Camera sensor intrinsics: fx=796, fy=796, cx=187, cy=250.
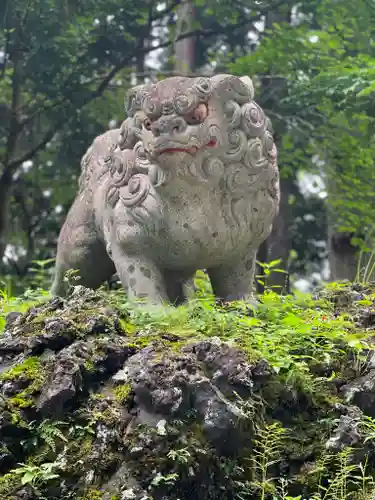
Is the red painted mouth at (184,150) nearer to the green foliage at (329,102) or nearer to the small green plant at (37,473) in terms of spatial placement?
the small green plant at (37,473)

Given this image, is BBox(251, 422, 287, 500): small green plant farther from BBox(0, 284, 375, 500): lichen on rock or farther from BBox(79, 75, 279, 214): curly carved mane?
BBox(79, 75, 279, 214): curly carved mane

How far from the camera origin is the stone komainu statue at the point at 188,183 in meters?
4.27

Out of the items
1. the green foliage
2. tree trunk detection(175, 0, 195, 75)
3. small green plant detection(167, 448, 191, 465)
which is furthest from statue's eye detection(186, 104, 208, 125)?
tree trunk detection(175, 0, 195, 75)

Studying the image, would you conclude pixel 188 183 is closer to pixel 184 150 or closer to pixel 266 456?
pixel 184 150

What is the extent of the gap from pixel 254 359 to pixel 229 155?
1.44m

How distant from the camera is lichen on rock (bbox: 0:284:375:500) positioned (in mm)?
2902

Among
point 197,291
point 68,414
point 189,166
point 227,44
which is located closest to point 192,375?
point 68,414

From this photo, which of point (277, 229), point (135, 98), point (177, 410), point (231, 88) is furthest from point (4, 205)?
point (177, 410)

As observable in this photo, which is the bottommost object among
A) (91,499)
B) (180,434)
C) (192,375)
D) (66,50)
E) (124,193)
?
(91,499)

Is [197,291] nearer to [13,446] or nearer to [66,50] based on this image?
Result: [13,446]

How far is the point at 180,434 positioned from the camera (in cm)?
297

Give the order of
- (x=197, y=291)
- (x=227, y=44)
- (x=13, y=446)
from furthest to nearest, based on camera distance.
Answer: (x=227, y=44) < (x=197, y=291) < (x=13, y=446)

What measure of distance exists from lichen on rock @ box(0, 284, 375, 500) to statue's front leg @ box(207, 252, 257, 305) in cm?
109

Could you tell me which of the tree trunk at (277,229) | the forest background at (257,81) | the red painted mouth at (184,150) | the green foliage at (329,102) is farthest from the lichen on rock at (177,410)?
the tree trunk at (277,229)
